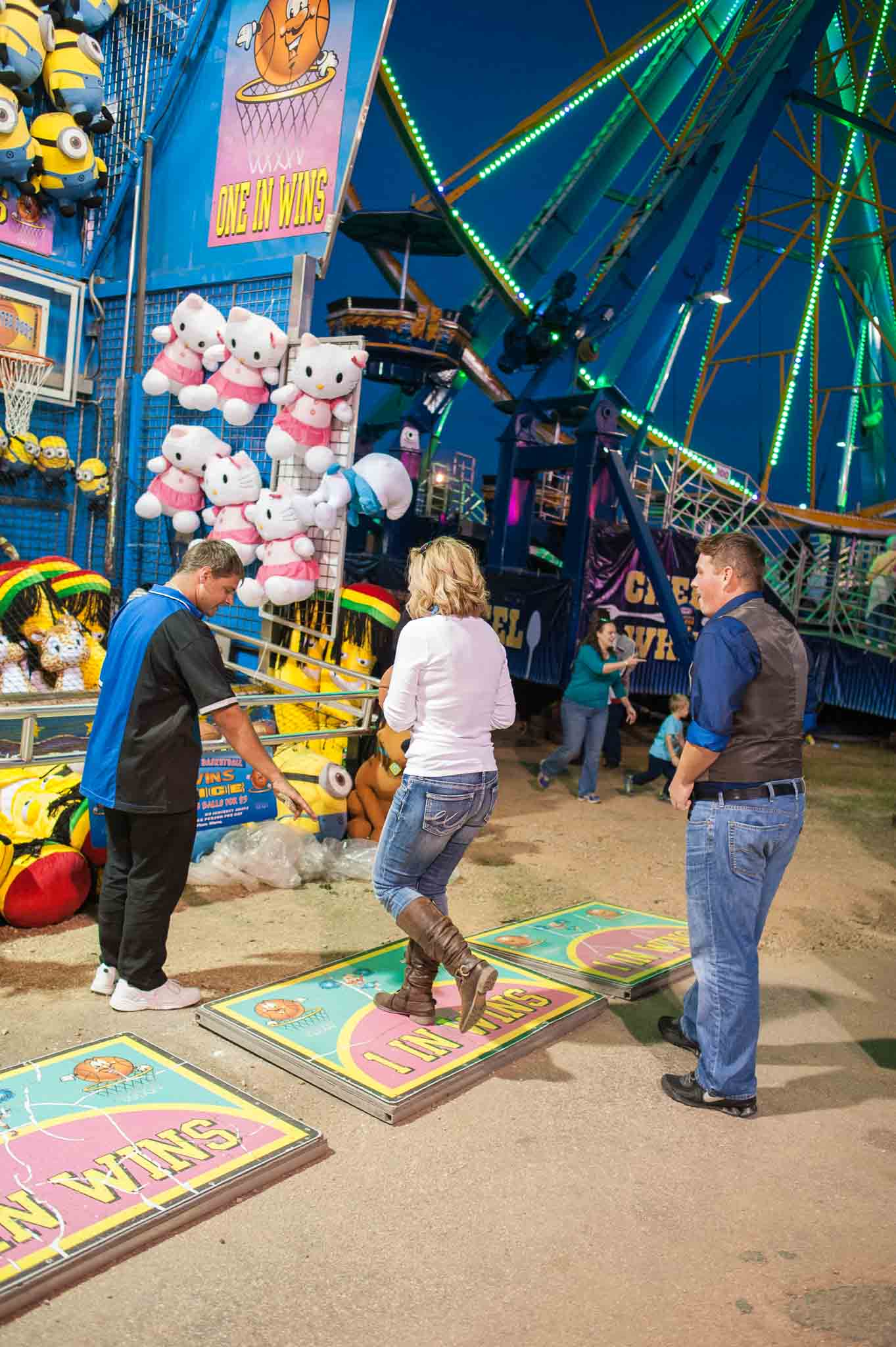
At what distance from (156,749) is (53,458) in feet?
19.2

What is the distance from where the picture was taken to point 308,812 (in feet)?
12.9

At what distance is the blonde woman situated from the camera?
3.36 m

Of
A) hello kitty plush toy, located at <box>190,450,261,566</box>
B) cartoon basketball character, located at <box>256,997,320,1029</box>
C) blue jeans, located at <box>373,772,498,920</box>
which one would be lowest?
cartoon basketball character, located at <box>256,997,320,1029</box>

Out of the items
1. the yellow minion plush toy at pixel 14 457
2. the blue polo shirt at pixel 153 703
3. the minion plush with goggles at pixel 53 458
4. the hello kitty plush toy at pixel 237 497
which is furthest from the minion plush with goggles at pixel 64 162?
the blue polo shirt at pixel 153 703

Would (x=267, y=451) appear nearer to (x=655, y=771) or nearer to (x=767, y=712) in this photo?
(x=655, y=771)

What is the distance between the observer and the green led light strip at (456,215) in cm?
1859

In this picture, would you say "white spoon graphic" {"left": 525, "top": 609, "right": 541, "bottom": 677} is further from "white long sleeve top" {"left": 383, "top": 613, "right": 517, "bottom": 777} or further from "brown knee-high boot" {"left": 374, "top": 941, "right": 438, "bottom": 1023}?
"white long sleeve top" {"left": 383, "top": 613, "right": 517, "bottom": 777}

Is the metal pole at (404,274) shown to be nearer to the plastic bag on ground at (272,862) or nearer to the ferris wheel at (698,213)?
the ferris wheel at (698,213)

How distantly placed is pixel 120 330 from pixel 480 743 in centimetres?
694

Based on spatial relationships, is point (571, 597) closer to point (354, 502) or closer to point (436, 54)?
point (354, 502)

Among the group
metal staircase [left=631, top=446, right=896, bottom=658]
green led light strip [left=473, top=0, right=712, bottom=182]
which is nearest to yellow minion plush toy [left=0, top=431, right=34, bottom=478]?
metal staircase [left=631, top=446, right=896, bottom=658]

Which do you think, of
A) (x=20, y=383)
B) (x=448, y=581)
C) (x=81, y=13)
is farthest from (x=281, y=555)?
(x=81, y=13)

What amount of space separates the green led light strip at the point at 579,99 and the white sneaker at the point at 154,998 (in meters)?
19.6

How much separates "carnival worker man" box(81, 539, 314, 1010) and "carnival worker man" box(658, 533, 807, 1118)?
1517 millimetres
